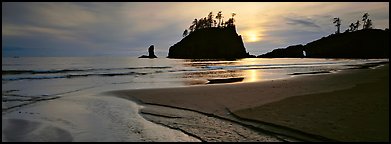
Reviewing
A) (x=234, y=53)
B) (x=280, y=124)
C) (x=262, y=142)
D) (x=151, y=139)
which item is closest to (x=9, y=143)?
(x=151, y=139)

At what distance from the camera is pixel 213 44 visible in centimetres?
11888

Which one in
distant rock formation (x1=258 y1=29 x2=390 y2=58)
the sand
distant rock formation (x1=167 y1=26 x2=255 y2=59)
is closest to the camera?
the sand

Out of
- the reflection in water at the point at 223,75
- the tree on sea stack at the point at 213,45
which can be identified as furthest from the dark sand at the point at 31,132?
the tree on sea stack at the point at 213,45

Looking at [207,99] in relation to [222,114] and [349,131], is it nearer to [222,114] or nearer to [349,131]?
[222,114]

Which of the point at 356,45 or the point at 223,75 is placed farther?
the point at 356,45

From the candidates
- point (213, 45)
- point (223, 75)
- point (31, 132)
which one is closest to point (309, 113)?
point (31, 132)

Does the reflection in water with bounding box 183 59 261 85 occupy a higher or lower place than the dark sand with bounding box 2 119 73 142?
higher

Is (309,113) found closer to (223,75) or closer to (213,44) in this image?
(223,75)

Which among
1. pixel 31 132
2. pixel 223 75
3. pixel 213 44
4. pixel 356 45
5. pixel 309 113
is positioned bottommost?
pixel 31 132

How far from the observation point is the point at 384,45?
330 ft

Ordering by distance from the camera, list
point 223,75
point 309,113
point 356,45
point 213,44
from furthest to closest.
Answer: point 213,44, point 356,45, point 223,75, point 309,113

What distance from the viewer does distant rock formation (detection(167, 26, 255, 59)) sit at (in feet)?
388

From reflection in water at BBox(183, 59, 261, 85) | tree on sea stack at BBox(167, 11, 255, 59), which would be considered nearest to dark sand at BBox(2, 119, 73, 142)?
reflection in water at BBox(183, 59, 261, 85)

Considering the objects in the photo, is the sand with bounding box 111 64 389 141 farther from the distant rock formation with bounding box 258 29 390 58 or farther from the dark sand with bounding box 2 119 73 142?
the distant rock formation with bounding box 258 29 390 58
